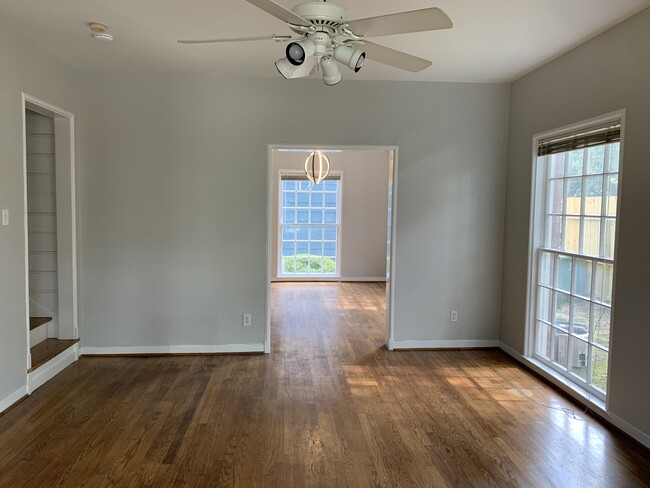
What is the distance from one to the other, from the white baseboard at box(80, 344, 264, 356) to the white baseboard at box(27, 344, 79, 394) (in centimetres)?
18

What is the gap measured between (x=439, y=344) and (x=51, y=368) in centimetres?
348

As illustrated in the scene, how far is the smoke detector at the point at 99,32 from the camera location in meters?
3.14

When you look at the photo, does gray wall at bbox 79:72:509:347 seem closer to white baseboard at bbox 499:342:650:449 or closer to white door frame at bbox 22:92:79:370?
white door frame at bbox 22:92:79:370

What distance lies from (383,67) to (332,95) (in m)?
0.60

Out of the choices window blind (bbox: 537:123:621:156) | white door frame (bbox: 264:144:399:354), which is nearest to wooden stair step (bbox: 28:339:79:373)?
white door frame (bbox: 264:144:399:354)

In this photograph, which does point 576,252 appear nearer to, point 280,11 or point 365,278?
point 280,11

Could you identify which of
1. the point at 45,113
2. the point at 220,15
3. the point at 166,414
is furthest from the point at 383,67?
the point at 166,414

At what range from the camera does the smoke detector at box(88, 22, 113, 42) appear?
10.3ft

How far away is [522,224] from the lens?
4305 mm

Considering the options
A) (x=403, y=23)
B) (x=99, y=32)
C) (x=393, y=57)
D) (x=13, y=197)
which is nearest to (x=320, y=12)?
(x=403, y=23)

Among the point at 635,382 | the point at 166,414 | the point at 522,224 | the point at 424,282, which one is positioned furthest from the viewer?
the point at 424,282

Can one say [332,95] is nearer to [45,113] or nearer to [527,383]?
[45,113]

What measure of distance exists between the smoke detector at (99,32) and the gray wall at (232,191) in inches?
36.1

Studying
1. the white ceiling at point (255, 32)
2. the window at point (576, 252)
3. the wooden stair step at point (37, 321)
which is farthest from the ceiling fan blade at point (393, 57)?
the wooden stair step at point (37, 321)
